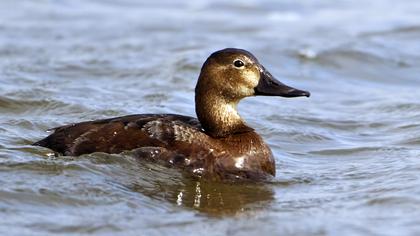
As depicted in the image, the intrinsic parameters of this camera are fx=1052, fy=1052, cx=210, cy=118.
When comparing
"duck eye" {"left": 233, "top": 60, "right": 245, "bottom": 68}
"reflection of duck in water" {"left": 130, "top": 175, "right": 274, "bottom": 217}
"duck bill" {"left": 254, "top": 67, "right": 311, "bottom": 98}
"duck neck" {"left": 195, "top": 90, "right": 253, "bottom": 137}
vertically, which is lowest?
"reflection of duck in water" {"left": 130, "top": 175, "right": 274, "bottom": 217}

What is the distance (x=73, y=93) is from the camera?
430 inches

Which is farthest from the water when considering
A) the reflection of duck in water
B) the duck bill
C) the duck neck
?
the duck bill

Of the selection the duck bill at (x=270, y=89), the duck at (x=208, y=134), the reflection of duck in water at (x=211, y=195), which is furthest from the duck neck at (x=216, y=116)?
the reflection of duck in water at (x=211, y=195)

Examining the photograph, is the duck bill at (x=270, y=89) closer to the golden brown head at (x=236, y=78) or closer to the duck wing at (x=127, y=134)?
the golden brown head at (x=236, y=78)

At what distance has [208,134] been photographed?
778 centimetres

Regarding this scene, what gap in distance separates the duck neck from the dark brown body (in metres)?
0.07

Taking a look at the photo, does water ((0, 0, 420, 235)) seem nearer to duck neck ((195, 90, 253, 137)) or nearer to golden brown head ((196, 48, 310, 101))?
duck neck ((195, 90, 253, 137))

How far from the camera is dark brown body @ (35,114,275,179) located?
7566 mm

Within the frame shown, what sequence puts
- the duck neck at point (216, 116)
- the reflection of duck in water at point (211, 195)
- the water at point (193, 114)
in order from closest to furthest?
the water at point (193, 114), the reflection of duck in water at point (211, 195), the duck neck at point (216, 116)

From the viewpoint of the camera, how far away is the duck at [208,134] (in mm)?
7582

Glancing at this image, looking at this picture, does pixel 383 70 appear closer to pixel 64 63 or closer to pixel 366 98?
pixel 366 98

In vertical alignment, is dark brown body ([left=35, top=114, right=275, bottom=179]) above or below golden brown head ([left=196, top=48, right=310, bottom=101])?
below

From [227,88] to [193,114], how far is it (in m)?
2.47

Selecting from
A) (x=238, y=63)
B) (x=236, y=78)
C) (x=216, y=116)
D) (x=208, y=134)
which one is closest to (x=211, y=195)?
(x=208, y=134)
